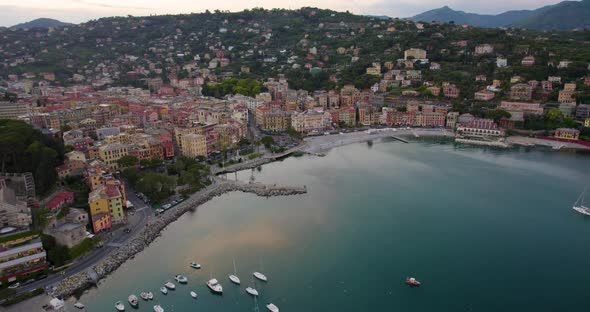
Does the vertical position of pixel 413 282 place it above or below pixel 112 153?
below

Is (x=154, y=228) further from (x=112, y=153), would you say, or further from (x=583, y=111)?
(x=583, y=111)

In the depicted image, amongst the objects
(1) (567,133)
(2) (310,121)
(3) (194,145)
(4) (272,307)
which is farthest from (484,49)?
(4) (272,307)

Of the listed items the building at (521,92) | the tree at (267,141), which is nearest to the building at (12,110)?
the tree at (267,141)

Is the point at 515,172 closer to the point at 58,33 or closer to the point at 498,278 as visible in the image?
the point at 498,278

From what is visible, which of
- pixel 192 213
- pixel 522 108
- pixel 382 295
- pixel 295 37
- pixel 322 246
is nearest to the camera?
pixel 382 295

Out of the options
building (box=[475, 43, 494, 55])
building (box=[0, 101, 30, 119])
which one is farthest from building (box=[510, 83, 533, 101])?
building (box=[0, 101, 30, 119])

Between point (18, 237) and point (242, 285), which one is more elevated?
point (18, 237)

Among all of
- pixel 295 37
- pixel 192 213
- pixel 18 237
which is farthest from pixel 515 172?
pixel 295 37
